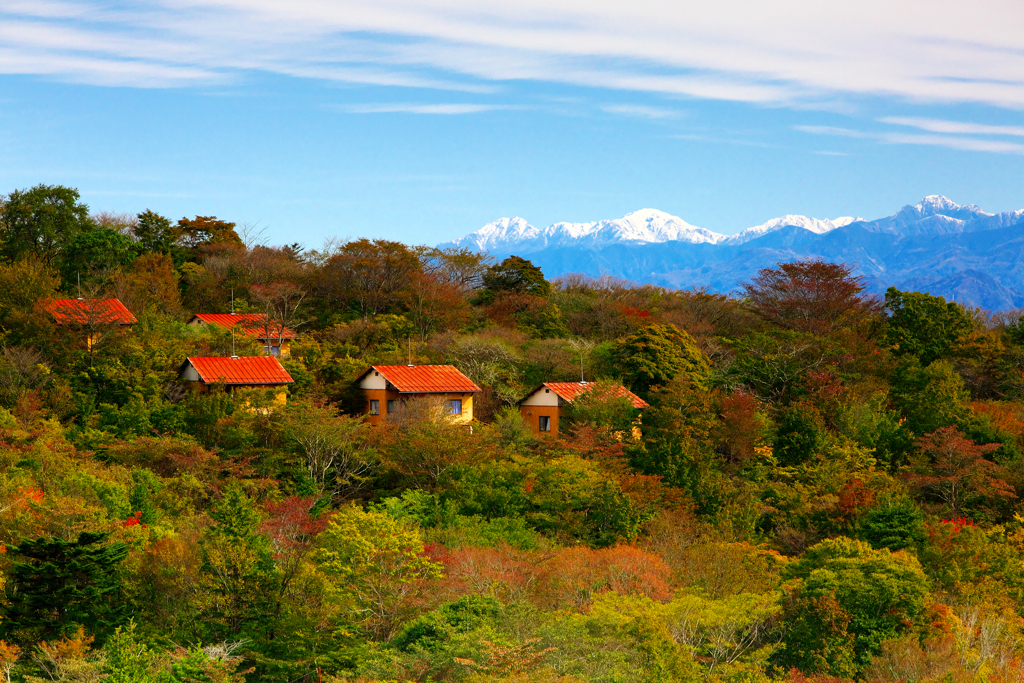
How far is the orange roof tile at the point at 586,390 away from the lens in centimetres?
3872

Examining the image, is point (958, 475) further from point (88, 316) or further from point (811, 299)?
point (88, 316)

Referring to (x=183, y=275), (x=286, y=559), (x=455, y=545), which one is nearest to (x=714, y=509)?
(x=455, y=545)

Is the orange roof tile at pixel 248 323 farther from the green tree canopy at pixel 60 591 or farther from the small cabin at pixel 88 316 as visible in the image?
the green tree canopy at pixel 60 591

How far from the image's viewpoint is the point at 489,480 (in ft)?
102

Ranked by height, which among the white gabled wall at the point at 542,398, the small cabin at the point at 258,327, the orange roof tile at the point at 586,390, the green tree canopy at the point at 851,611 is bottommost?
the green tree canopy at the point at 851,611

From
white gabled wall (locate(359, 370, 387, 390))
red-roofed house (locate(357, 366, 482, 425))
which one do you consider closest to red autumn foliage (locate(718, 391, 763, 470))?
red-roofed house (locate(357, 366, 482, 425))

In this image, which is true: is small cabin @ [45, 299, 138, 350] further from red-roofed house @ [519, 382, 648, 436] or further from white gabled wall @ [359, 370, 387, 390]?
red-roofed house @ [519, 382, 648, 436]

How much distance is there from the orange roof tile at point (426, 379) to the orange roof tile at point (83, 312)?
34.3ft

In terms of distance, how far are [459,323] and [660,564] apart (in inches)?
1034

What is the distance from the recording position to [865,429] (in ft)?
127

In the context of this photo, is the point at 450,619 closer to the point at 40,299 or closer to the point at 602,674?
the point at 602,674

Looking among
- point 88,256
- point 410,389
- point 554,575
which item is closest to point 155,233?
point 88,256

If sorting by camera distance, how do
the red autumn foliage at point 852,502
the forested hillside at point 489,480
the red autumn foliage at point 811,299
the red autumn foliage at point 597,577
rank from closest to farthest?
the forested hillside at point 489,480, the red autumn foliage at point 597,577, the red autumn foliage at point 852,502, the red autumn foliage at point 811,299

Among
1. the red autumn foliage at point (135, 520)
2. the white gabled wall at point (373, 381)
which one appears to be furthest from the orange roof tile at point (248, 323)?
the red autumn foliage at point (135, 520)
